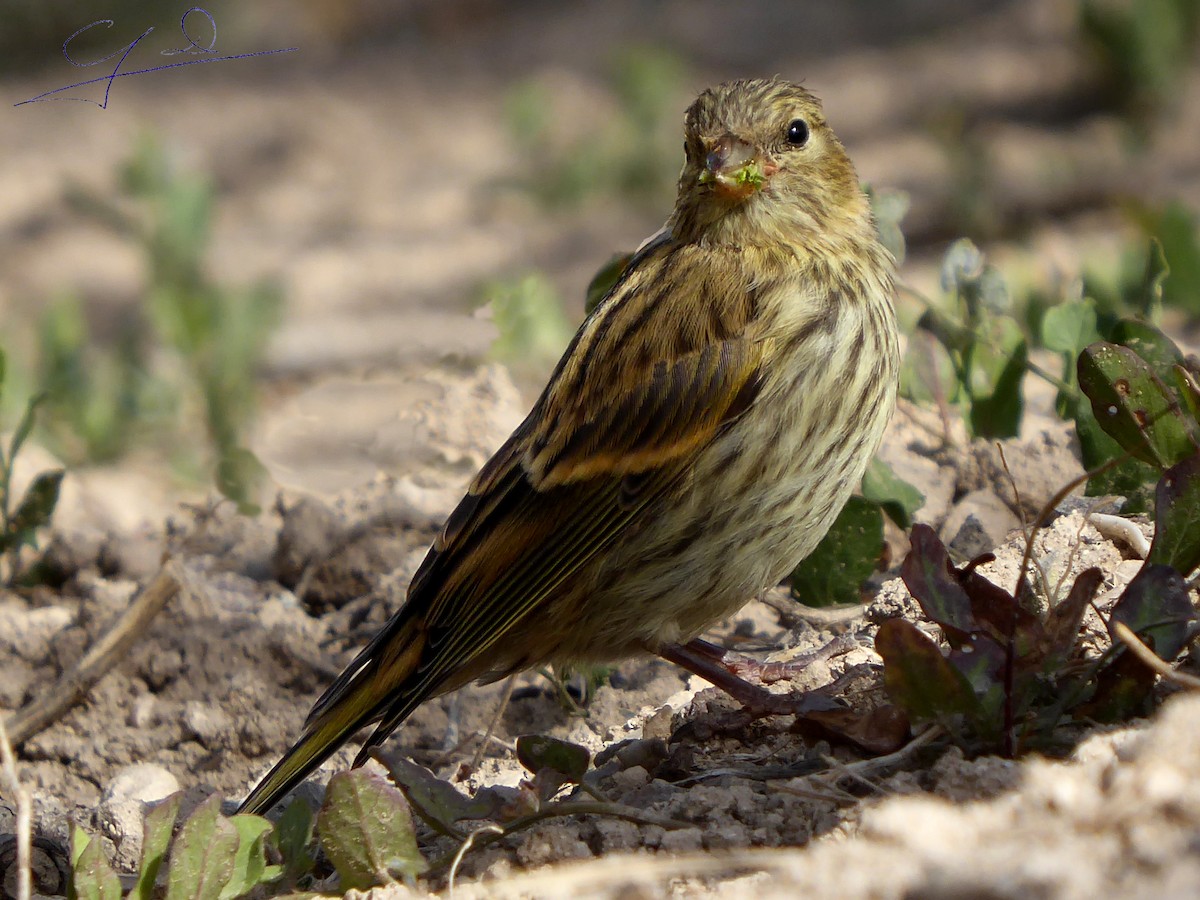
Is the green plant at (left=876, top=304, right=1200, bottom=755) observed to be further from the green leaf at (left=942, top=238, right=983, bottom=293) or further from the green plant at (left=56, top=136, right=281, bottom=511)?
the green plant at (left=56, top=136, right=281, bottom=511)

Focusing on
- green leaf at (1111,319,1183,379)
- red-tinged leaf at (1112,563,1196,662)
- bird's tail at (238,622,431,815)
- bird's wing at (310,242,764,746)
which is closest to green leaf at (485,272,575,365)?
bird's wing at (310,242,764,746)

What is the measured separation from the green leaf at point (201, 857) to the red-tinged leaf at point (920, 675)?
3.78ft

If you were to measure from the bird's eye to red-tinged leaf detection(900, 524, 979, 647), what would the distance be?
1.40 meters

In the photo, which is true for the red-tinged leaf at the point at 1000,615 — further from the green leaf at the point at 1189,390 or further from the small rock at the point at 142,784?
the small rock at the point at 142,784

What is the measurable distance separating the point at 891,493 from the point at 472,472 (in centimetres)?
143

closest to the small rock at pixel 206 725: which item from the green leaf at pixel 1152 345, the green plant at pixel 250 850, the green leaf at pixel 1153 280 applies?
the green plant at pixel 250 850

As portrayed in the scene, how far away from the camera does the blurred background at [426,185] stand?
607 centimetres

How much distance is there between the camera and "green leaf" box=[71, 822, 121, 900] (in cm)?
263

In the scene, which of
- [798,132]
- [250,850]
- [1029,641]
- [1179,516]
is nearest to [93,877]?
[250,850]

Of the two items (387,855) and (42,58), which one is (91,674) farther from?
(42,58)

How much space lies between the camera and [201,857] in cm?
264

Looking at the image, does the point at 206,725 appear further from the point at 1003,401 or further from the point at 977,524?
the point at 1003,401

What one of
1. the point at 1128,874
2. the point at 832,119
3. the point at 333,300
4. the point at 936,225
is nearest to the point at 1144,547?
the point at 1128,874

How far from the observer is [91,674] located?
12.4ft
